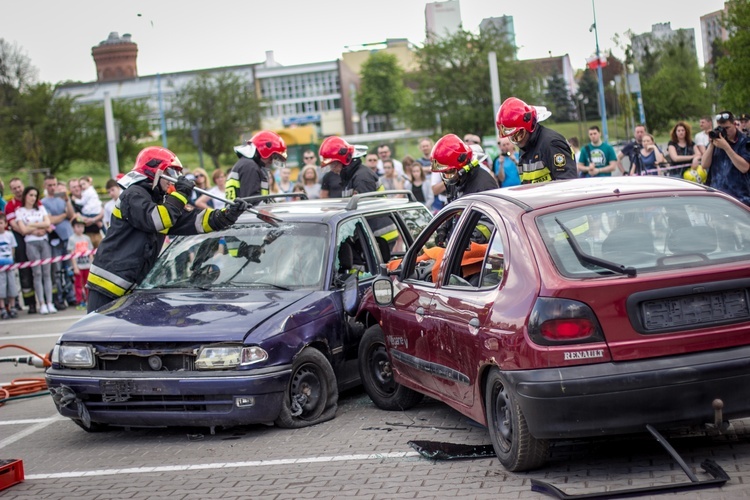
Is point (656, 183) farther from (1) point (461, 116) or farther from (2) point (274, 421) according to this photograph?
(1) point (461, 116)

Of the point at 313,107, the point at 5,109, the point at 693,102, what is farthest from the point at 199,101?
the point at 313,107

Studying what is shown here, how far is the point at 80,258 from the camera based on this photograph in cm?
1814

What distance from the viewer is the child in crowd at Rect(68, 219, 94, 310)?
18141 mm

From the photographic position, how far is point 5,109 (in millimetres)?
59625


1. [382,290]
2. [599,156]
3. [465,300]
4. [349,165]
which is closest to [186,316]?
[382,290]

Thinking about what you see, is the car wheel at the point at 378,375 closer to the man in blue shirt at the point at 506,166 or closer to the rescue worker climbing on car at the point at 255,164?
the rescue worker climbing on car at the point at 255,164

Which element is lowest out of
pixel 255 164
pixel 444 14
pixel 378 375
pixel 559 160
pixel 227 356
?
pixel 378 375

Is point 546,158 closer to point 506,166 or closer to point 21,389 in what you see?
point 21,389

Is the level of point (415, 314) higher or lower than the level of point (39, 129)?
lower

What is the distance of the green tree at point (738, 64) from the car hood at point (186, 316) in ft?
59.9

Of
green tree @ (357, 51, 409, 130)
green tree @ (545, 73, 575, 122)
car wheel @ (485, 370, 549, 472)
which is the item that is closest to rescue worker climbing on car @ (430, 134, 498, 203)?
car wheel @ (485, 370, 549, 472)

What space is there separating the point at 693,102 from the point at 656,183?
51874 millimetres

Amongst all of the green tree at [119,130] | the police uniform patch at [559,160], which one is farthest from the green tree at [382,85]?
the police uniform patch at [559,160]

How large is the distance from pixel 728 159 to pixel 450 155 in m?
3.56
